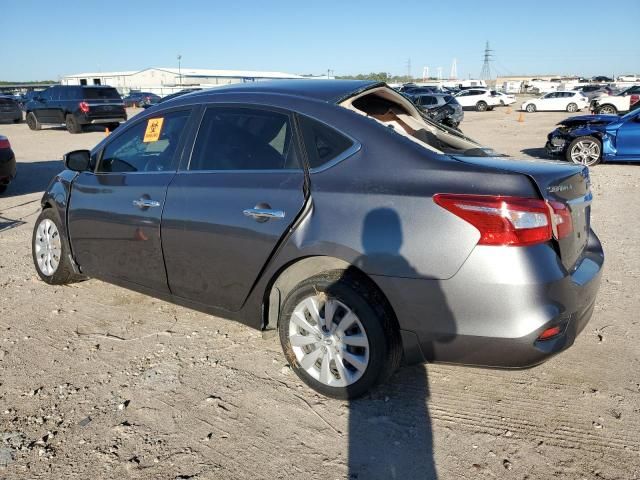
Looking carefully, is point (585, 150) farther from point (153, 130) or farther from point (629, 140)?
point (153, 130)

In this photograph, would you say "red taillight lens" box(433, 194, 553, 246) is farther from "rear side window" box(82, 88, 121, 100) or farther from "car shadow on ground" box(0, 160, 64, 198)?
"rear side window" box(82, 88, 121, 100)

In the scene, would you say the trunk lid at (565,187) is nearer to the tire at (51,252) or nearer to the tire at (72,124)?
the tire at (51,252)

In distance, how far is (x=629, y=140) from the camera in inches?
450

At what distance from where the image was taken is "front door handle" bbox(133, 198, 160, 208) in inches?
139

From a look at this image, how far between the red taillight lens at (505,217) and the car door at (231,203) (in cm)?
91

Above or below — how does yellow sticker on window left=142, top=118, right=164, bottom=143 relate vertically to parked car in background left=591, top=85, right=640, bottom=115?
below

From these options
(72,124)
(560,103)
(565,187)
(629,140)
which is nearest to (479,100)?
(560,103)

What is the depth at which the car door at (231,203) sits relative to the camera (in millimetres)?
3004

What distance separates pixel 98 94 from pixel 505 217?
22.1 meters

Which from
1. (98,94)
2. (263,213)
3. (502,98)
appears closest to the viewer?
(263,213)

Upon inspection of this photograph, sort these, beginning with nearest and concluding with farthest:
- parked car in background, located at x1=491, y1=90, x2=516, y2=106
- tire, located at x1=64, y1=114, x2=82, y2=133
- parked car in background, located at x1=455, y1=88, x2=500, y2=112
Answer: tire, located at x1=64, y1=114, x2=82, y2=133 → parked car in background, located at x1=455, y1=88, x2=500, y2=112 → parked car in background, located at x1=491, y1=90, x2=516, y2=106

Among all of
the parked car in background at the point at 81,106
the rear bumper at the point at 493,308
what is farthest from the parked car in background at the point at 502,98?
the rear bumper at the point at 493,308

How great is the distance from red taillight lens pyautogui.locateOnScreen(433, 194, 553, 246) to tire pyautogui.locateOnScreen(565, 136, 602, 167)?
10.4 metres

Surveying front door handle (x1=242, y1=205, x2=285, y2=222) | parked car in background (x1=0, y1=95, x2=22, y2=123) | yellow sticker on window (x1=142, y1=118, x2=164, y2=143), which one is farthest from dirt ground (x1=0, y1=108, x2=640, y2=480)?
parked car in background (x1=0, y1=95, x2=22, y2=123)
